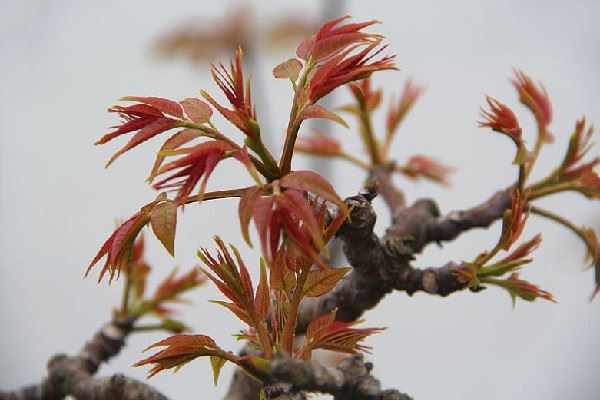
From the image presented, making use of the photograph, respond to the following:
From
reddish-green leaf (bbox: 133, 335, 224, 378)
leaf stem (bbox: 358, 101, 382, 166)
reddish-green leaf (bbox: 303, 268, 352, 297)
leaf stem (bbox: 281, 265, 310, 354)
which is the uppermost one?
leaf stem (bbox: 358, 101, 382, 166)

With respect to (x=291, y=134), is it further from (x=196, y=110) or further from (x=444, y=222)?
(x=444, y=222)

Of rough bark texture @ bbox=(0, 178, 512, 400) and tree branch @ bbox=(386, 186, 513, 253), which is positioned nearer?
rough bark texture @ bbox=(0, 178, 512, 400)

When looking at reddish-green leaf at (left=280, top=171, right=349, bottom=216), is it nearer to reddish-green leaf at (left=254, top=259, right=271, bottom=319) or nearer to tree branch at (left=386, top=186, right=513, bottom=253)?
reddish-green leaf at (left=254, top=259, right=271, bottom=319)

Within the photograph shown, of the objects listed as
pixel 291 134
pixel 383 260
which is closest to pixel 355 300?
pixel 383 260

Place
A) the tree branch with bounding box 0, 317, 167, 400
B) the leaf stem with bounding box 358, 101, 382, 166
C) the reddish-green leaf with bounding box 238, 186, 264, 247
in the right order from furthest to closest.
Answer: the leaf stem with bounding box 358, 101, 382, 166, the tree branch with bounding box 0, 317, 167, 400, the reddish-green leaf with bounding box 238, 186, 264, 247

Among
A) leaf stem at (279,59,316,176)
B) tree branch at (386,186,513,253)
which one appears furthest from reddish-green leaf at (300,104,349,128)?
tree branch at (386,186,513,253)

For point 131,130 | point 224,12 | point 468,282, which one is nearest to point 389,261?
point 468,282

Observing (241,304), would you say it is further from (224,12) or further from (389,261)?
(224,12)
